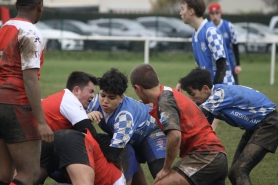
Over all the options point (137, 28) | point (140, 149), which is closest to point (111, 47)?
point (137, 28)

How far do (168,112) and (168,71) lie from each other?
15133mm

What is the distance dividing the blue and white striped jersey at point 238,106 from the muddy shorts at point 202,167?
0.71 meters

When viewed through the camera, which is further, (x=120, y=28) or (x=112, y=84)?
(x=120, y=28)

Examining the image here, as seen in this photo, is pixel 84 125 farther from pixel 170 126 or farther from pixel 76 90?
pixel 170 126

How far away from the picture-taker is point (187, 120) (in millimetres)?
4926

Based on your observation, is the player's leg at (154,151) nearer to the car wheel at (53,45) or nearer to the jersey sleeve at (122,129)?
the jersey sleeve at (122,129)

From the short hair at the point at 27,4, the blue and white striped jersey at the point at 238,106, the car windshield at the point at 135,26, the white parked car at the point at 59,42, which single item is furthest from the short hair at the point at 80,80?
the car windshield at the point at 135,26

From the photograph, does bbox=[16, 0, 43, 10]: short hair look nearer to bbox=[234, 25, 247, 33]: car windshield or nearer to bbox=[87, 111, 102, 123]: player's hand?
bbox=[87, 111, 102, 123]: player's hand

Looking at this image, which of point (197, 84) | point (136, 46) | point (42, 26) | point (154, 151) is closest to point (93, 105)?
point (154, 151)

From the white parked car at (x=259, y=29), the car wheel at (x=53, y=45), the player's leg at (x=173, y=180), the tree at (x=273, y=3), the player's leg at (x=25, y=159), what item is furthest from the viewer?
the tree at (x=273, y=3)

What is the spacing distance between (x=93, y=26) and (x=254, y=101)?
24885 millimetres

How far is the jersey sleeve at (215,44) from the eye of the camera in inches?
294

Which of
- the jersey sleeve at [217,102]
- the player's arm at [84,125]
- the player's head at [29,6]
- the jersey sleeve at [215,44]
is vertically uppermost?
the player's head at [29,6]

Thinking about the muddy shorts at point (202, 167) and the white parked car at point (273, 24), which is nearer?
the muddy shorts at point (202, 167)
